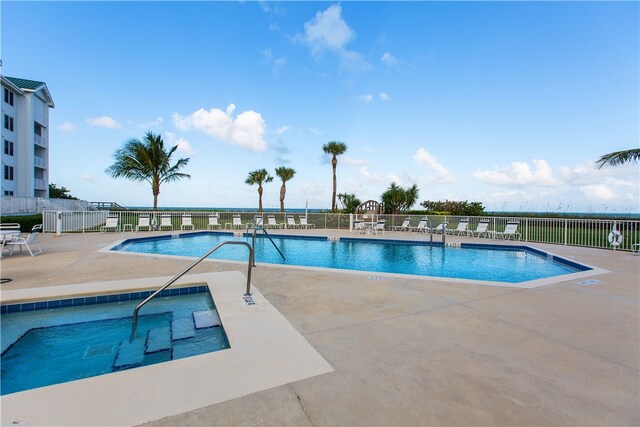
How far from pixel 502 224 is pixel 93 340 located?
589 inches

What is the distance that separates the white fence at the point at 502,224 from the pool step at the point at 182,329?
8.98 meters

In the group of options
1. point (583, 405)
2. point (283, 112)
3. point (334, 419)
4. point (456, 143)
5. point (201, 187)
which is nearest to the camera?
point (334, 419)

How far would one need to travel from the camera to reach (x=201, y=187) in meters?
21.2

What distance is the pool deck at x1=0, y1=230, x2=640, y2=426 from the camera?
1.68 metres

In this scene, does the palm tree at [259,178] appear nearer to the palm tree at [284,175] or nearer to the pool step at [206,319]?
the palm tree at [284,175]

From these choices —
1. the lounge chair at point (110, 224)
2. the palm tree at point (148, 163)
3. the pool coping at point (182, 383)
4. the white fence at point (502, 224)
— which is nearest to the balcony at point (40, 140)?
the palm tree at point (148, 163)

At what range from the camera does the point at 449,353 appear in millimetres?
2395

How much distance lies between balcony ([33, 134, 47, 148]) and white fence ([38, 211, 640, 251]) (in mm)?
15006

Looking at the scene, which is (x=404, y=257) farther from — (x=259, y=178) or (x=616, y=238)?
(x=259, y=178)

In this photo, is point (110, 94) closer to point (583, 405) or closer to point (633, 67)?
point (583, 405)

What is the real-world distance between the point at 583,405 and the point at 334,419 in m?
1.48

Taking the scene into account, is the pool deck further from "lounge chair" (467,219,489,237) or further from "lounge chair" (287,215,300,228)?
"lounge chair" (287,215,300,228)

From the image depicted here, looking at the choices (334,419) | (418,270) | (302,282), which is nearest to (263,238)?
(418,270)

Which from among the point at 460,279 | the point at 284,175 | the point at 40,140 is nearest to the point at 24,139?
the point at 40,140
